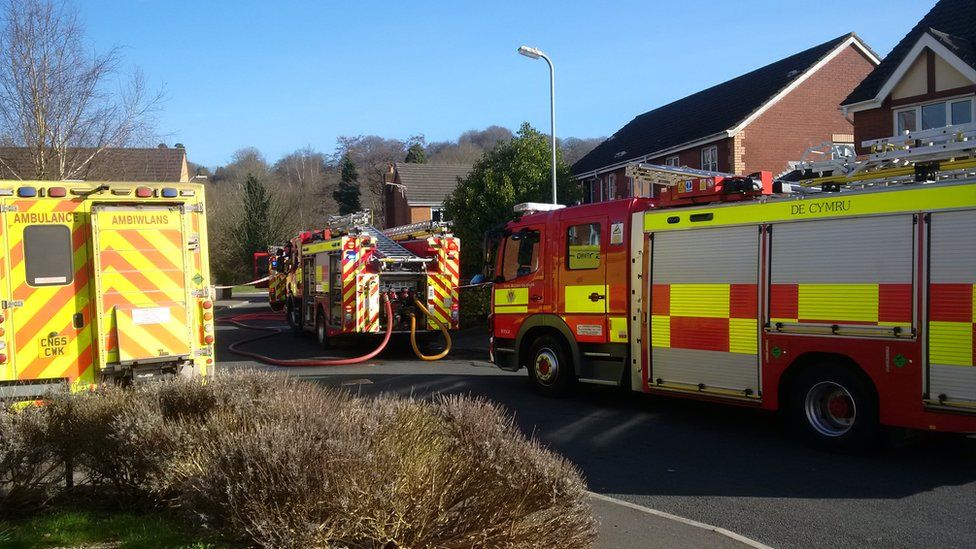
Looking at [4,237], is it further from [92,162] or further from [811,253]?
[92,162]

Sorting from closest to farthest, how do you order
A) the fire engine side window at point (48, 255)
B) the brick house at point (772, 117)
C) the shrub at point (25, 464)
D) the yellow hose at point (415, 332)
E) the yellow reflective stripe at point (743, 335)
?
the shrub at point (25, 464) < the fire engine side window at point (48, 255) < the yellow reflective stripe at point (743, 335) < the yellow hose at point (415, 332) < the brick house at point (772, 117)

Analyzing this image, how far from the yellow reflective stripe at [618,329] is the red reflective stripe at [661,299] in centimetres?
54

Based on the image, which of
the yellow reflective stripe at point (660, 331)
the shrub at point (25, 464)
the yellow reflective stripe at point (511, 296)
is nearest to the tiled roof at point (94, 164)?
the yellow reflective stripe at point (511, 296)

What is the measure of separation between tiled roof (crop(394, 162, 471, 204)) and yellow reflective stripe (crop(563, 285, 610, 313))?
44.4 metres

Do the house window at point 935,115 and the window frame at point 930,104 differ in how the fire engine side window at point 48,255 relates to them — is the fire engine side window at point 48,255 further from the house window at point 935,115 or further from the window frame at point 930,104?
the window frame at point 930,104

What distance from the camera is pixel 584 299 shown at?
397 inches

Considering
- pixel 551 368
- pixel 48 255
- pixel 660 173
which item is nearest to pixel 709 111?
pixel 660 173

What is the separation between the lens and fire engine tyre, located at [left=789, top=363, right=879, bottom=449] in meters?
7.26

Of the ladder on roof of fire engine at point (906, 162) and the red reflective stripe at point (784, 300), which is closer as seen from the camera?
the ladder on roof of fire engine at point (906, 162)

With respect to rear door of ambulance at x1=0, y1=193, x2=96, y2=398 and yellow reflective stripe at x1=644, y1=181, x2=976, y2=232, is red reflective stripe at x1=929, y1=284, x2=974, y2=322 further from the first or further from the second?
rear door of ambulance at x1=0, y1=193, x2=96, y2=398

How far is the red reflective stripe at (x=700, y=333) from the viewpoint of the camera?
842 cm

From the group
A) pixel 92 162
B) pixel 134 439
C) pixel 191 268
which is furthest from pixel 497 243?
pixel 92 162

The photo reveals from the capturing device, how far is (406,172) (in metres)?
57.2

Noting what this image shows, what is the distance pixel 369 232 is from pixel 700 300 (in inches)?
420
